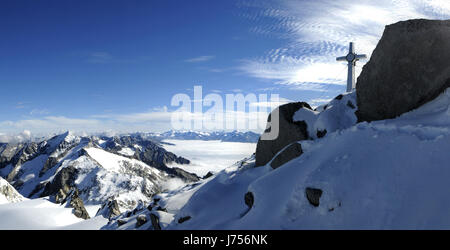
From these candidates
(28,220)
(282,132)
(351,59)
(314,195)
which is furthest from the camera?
(28,220)

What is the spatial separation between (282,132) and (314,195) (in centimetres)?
1130

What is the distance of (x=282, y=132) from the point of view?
69.9ft

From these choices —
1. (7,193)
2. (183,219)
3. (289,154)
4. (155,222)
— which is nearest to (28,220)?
(155,222)

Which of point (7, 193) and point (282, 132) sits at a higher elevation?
point (282, 132)

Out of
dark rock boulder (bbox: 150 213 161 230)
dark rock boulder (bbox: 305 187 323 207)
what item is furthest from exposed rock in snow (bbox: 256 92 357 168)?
dark rock boulder (bbox: 150 213 161 230)

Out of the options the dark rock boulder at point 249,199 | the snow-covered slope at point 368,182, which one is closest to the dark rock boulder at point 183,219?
the snow-covered slope at point 368,182

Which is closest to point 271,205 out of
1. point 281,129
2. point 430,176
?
point 430,176

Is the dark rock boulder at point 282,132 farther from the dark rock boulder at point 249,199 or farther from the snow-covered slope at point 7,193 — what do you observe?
the snow-covered slope at point 7,193

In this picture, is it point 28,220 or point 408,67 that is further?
point 28,220

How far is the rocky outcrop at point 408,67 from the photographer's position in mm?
12836

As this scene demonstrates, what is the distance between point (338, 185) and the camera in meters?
9.95

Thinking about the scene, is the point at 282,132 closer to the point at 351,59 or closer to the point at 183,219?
the point at 183,219

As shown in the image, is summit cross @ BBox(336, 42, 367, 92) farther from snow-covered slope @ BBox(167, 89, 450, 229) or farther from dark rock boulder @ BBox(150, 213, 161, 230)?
dark rock boulder @ BBox(150, 213, 161, 230)
